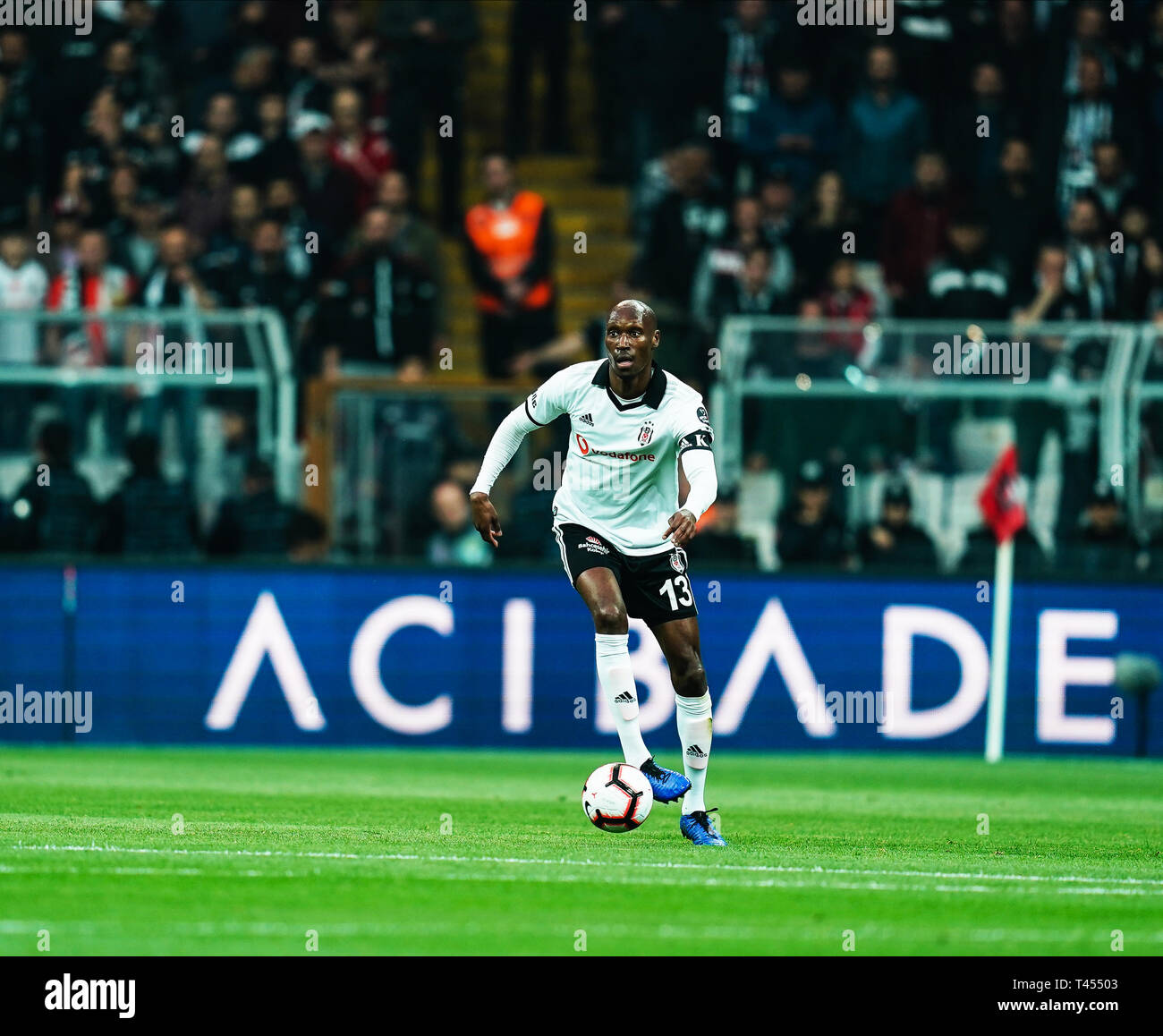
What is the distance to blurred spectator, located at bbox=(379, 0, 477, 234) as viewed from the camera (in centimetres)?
1988

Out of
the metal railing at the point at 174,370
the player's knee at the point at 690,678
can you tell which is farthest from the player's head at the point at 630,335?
the metal railing at the point at 174,370

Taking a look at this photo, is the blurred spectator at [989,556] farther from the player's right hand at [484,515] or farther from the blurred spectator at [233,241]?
the player's right hand at [484,515]

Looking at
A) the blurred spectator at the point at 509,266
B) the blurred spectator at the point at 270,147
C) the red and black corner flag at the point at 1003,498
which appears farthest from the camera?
the blurred spectator at the point at 270,147

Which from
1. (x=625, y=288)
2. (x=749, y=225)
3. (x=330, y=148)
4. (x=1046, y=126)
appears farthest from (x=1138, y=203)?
(x=330, y=148)

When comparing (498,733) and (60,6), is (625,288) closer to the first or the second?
(498,733)

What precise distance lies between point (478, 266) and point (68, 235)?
3.51 m

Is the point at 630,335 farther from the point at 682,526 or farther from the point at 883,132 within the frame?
the point at 883,132

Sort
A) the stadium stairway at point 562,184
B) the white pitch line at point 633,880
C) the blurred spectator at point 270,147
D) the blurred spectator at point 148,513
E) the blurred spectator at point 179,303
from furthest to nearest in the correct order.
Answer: the stadium stairway at point 562,184
the blurred spectator at point 270,147
the blurred spectator at point 148,513
the blurred spectator at point 179,303
the white pitch line at point 633,880

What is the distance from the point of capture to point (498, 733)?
54.4ft

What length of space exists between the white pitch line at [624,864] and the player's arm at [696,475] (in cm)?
140

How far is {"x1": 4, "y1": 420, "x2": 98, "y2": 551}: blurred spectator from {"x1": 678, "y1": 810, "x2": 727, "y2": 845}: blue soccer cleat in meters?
7.65

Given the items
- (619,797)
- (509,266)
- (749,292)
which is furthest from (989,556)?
(619,797)

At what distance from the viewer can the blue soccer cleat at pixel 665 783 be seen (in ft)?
32.7

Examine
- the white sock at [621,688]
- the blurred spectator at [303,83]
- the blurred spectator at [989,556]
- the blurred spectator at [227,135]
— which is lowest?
the white sock at [621,688]
